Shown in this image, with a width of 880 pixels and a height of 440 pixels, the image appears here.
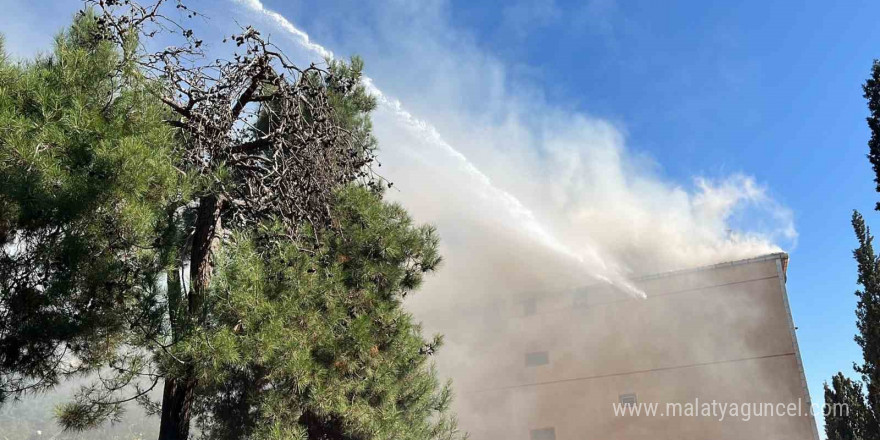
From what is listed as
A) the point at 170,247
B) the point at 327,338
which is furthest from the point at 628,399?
the point at 170,247

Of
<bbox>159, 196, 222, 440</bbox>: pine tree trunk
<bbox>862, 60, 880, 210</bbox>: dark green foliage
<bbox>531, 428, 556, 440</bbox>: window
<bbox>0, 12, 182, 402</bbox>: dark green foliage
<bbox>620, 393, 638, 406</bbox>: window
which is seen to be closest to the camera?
<bbox>0, 12, 182, 402</bbox>: dark green foliage

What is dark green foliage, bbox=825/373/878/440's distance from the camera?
1563cm

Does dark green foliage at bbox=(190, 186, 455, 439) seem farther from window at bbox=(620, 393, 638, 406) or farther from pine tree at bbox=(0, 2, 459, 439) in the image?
window at bbox=(620, 393, 638, 406)

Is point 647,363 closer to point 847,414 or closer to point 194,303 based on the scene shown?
point 847,414

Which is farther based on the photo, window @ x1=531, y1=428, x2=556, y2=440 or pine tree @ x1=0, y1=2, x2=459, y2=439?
window @ x1=531, y1=428, x2=556, y2=440

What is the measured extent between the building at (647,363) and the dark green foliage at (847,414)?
2.62 meters

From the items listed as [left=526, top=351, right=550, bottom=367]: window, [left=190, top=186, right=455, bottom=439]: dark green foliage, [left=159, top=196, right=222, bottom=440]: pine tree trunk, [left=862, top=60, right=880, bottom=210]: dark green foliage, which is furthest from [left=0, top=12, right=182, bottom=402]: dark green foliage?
[left=526, top=351, right=550, bottom=367]: window

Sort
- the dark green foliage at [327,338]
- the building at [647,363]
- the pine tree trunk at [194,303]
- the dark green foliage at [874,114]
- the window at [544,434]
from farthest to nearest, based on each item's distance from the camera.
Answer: the window at [544,434] → the building at [647,363] → the dark green foliage at [874,114] → the dark green foliage at [327,338] → the pine tree trunk at [194,303]

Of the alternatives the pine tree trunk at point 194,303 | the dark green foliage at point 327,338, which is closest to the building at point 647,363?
the dark green foliage at point 327,338

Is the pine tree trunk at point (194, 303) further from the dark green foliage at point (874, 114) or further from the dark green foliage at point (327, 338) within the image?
the dark green foliage at point (874, 114)

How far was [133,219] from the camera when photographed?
4363mm

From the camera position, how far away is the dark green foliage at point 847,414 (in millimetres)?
15633

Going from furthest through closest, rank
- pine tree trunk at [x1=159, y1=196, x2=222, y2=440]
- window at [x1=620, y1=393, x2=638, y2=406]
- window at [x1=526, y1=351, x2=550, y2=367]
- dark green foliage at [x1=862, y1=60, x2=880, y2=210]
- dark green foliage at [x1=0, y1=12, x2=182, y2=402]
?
window at [x1=526, y1=351, x2=550, y2=367], window at [x1=620, y1=393, x2=638, y2=406], dark green foliage at [x1=862, y1=60, x2=880, y2=210], pine tree trunk at [x1=159, y1=196, x2=222, y2=440], dark green foliage at [x1=0, y1=12, x2=182, y2=402]

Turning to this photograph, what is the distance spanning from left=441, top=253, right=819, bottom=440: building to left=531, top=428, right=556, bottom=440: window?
0.14ft
